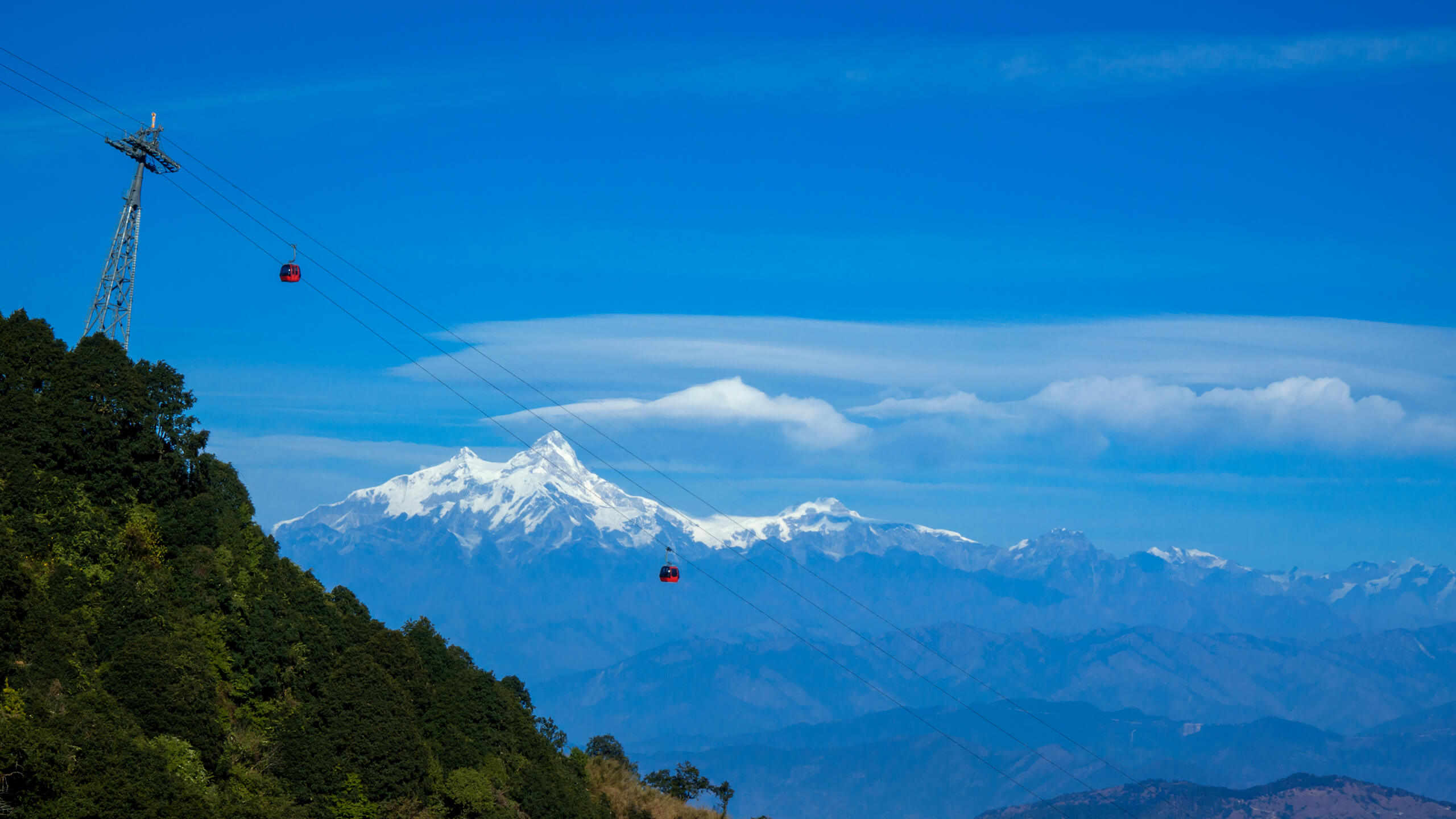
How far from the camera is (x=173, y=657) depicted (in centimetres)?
5806

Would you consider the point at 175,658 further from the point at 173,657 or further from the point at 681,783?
the point at 681,783

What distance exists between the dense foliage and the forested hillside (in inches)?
4.2

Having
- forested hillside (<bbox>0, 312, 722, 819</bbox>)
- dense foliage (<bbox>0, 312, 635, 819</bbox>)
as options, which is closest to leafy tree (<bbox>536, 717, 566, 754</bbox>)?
forested hillside (<bbox>0, 312, 722, 819</bbox>)

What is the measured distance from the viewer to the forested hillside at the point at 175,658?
165 feet

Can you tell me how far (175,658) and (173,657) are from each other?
0.14 m

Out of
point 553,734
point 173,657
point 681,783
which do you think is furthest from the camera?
point 681,783

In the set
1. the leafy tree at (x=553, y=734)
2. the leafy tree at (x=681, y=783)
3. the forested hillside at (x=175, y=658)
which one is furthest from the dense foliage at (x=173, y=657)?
the leafy tree at (x=681, y=783)

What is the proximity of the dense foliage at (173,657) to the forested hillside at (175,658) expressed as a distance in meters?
0.11

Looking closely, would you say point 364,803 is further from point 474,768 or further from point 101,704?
point 101,704

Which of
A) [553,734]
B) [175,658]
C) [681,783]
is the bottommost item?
[681,783]

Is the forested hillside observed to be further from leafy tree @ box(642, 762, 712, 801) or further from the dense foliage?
leafy tree @ box(642, 762, 712, 801)

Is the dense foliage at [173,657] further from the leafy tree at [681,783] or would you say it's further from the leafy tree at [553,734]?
the leafy tree at [681,783]

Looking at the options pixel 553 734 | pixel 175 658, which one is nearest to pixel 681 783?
pixel 553 734

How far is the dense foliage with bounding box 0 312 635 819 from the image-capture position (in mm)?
50281
